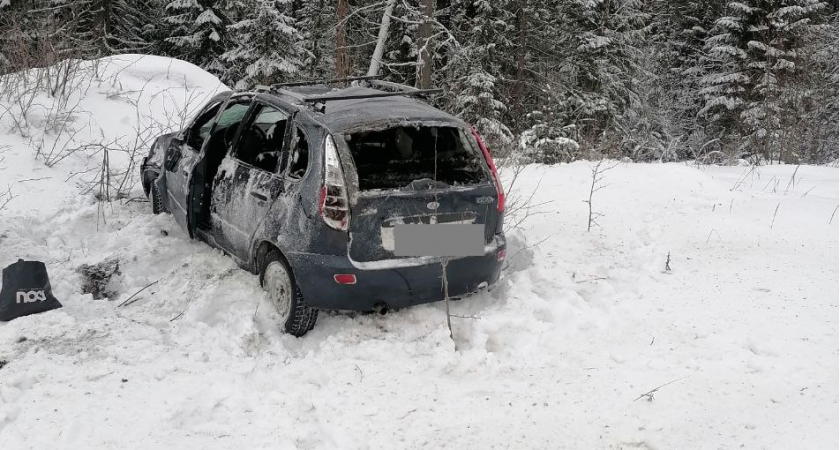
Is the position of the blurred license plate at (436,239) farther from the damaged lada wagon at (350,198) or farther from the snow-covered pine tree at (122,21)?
the snow-covered pine tree at (122,21)

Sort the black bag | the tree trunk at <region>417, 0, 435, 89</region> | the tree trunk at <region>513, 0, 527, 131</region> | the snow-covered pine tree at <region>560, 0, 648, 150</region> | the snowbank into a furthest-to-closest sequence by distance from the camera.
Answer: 1. the tree trunk at <region>513, 0, 527, 131</region>
2. the snow-covered pine tree at <region>560, 0, 648, 150</region>
3. the tree trunk at <region>417, 0, 435, 89</region>
4. the snowbank
5. the black bag

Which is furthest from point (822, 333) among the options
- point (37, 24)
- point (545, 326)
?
point (37, 24)

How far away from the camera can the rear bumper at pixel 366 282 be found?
4113 millimetres

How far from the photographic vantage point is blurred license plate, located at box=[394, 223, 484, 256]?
419 centimetres

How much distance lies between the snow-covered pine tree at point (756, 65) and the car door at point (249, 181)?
23.0 metres

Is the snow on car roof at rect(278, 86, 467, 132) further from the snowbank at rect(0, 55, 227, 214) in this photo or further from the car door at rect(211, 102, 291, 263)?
the snowbank at rect(0, 55, 227, 214)

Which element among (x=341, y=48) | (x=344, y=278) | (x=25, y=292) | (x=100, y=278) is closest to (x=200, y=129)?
(x=100, y=278)

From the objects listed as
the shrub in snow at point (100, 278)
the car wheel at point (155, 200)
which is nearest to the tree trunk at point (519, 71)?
the car wheel at point (155, 200)

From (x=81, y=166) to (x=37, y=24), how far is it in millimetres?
5996

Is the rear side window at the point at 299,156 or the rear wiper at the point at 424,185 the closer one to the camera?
the rear wiper at the point at 424,185

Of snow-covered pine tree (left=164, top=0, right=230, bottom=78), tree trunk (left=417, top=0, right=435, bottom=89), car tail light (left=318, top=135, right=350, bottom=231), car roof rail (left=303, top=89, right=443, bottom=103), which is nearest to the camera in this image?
car tail light (left=318, top=135, right=350, bottom=231)

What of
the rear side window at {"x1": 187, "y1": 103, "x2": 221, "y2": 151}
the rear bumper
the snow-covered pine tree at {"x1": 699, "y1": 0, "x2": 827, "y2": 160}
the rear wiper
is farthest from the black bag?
the snow-covered pine tree at {"x1": 699, "y1": 0, "x2": 827, "y2": 160}

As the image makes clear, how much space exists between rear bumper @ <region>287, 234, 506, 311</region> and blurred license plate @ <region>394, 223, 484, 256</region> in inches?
4.4

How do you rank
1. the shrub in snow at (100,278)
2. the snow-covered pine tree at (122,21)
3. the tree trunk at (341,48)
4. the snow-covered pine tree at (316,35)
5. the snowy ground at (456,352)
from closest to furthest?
the snowy ground at (456,352) < the shrub in snow at (100,278) < the tree trunk at (341,48) < the snow-covered pine tree at (316,35) < the snow-covered pine tree at (122,21)
